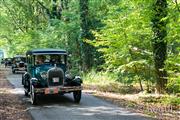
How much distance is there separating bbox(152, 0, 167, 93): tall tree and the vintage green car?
3.69 m

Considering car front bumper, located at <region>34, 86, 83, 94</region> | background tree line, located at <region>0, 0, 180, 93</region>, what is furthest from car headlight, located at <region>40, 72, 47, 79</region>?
background tree line, located at <region>0, 0, 180, 93</region>

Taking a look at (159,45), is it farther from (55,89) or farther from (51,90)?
(51,90)

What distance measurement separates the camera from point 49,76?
15.9 meters

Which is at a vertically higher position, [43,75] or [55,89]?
[43,75]

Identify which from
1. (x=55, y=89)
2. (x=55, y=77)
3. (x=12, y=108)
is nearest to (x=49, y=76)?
(x=55, y=77)

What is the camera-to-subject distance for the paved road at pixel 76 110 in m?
12.7

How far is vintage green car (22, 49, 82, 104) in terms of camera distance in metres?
15.6

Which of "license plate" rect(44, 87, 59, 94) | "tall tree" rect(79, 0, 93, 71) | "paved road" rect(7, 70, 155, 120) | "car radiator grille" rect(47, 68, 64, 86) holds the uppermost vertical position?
"tall tree" rect(79, 0, 93, 71)

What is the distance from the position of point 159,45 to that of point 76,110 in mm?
5378

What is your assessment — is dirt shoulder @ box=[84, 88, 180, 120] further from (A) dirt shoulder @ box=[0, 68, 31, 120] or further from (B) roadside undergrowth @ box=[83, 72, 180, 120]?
(A) dirt shoulder @ box=[0, 68, 31, 120]

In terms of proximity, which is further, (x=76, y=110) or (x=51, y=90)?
(x=51, y=90)

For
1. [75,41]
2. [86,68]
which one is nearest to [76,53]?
[75,41]

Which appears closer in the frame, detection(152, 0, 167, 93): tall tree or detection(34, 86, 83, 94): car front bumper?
detection(34, 86, 83, 94): car front bumper

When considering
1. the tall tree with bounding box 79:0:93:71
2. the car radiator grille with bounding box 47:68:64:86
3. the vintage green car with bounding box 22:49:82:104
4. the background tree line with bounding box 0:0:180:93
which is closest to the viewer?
the vintage green car with bounding box 22:49:82:104
